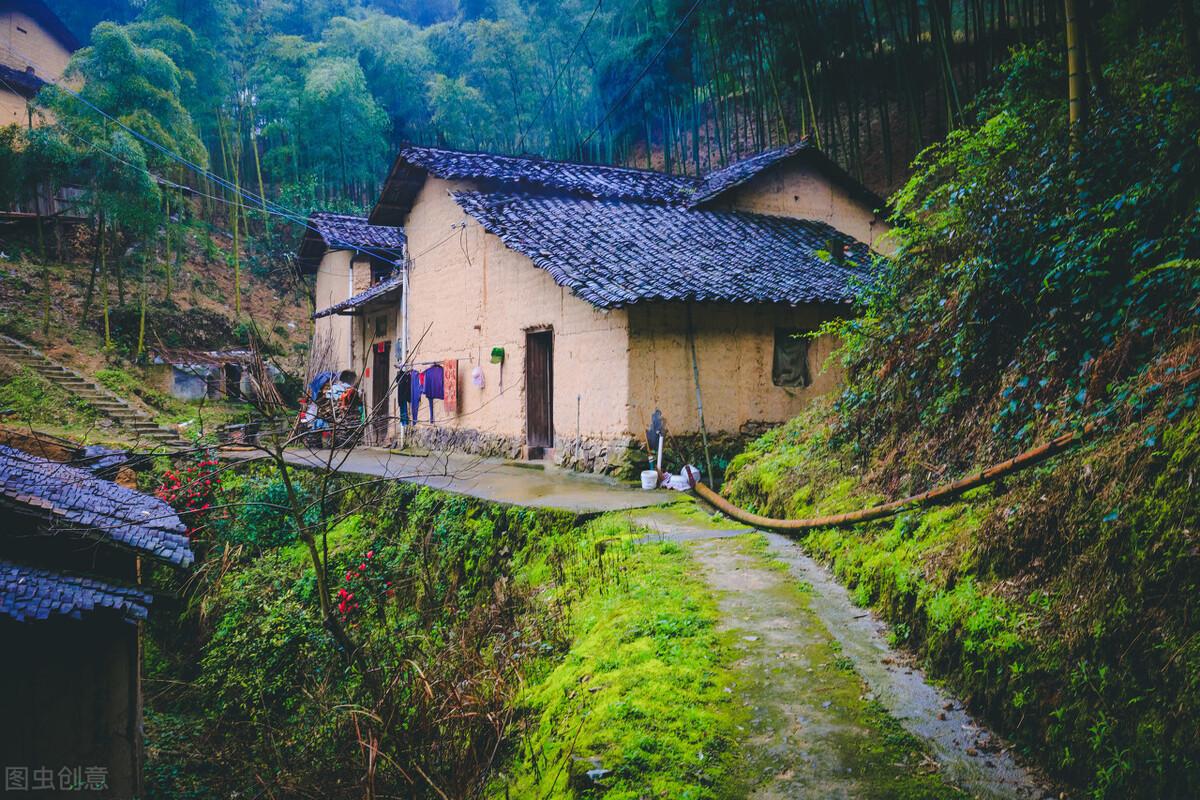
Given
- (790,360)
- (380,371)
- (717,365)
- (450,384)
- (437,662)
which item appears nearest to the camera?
(437,662)

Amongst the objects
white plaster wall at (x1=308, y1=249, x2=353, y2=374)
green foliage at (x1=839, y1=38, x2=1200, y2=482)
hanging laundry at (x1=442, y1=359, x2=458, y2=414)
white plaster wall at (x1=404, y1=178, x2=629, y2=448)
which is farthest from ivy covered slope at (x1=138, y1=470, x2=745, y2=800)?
white plaster wall at (x1=308, y1=249, x2=353, y2=374)

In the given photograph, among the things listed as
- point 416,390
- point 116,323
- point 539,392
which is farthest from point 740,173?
point 116,323

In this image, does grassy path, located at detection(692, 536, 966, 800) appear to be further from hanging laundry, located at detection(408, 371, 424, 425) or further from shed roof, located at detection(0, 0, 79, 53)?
shed roof, located at detection(0, 0, 79, 53)

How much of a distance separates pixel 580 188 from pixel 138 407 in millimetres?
13740

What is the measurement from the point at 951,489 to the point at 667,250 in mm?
8512

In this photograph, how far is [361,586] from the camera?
28.8ft

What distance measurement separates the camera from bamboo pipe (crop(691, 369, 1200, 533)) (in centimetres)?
348

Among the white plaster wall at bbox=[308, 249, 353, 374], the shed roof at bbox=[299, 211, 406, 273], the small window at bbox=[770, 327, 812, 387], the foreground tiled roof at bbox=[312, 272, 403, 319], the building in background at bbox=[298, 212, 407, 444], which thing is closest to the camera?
the small window at bbox=[770, 327, 812, 387]

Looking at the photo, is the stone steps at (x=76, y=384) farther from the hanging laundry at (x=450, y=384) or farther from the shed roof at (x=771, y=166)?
the shed roof at (x=771, y=166)

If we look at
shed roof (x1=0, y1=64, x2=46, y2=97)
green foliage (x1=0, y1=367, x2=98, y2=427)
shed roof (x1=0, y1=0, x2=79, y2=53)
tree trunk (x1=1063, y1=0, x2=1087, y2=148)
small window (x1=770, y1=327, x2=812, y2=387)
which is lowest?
green foliage (x1=0, y1=367, x2=98, y2=427)

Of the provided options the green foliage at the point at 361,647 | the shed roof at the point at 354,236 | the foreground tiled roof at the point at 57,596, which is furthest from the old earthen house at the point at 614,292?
the foreground tiled roof at the point at 57,596

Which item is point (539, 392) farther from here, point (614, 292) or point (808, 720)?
point (808, 720)

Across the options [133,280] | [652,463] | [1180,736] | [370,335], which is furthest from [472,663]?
[133,280]

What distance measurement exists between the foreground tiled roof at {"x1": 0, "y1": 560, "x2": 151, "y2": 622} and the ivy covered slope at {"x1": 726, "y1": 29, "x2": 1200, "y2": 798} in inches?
216
